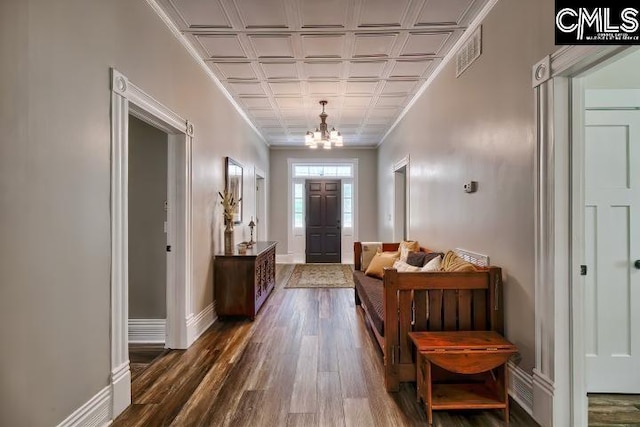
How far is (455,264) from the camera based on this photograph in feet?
8.81

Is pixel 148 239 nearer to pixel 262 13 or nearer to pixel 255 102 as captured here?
pixel 262 13

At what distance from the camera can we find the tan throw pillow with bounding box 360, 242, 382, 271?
184 inches

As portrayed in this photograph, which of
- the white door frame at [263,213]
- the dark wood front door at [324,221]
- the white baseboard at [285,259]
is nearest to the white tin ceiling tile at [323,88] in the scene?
the white door frame at [263,213]

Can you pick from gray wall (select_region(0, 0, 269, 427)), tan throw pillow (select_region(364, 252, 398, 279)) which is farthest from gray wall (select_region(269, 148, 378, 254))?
gray wall (select_region(0, 0, 269, 427))

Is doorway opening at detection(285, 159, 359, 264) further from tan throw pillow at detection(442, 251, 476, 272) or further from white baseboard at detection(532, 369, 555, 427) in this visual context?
white baseboard at detection(532, 369, 555, 427)

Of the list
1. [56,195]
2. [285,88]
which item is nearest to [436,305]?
[56,195]

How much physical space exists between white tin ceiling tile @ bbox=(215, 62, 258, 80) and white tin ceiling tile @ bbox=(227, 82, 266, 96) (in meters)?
0.18

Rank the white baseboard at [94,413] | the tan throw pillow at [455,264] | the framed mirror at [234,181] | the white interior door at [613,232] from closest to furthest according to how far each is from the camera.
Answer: the white baseboard at [94,413], the white interior door at [613,232], the tan throw pillow at [455,264], the framed mirror at [234,181]

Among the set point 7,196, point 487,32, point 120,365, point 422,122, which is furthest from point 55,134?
point 422,122

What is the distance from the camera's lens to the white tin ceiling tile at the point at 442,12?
2.57 m

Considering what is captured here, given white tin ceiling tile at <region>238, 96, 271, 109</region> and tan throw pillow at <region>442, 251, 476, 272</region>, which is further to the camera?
white tin ceiling tile at <region>238, 96, 271, 109</region>

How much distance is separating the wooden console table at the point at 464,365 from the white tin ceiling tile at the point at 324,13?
2.44 metres

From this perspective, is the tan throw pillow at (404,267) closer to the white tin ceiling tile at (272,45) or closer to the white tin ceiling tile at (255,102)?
the white tin ceiling tile at (272,45)

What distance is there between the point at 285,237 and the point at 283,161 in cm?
186
